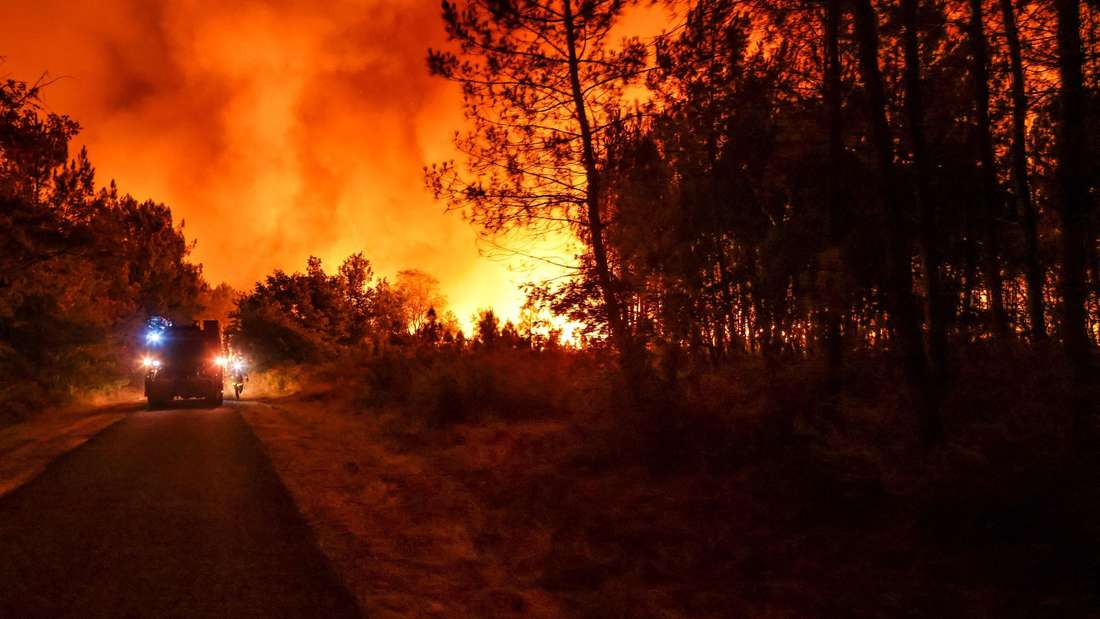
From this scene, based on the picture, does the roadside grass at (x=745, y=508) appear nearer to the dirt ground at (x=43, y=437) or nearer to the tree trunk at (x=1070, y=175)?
the tree trunk at (x=1070, y=175)

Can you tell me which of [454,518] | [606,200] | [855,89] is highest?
[855,89]

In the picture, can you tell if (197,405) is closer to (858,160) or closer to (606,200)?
(606,200)

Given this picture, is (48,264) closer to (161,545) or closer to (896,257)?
(161,545)

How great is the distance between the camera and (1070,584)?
17.0 ft

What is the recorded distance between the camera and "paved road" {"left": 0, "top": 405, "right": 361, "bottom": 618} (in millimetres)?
5734

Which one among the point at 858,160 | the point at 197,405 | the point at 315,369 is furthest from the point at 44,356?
the point at 858,160

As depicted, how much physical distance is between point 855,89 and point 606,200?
5036 mm

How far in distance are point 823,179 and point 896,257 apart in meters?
8.29

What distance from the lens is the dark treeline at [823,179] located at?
8227 mm

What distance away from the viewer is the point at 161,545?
738 centimetres

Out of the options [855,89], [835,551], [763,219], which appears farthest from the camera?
[763,219]

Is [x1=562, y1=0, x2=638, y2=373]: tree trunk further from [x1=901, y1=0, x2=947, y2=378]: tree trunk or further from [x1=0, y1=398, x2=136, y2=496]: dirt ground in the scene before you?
[x1=0, y1=398, x2=136, y2=496]: dirt ground

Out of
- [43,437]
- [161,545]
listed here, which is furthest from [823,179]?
[43,437]

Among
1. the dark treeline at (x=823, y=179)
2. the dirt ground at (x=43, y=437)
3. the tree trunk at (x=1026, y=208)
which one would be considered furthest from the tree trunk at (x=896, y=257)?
the dirt ground at (x=43, y=437)
